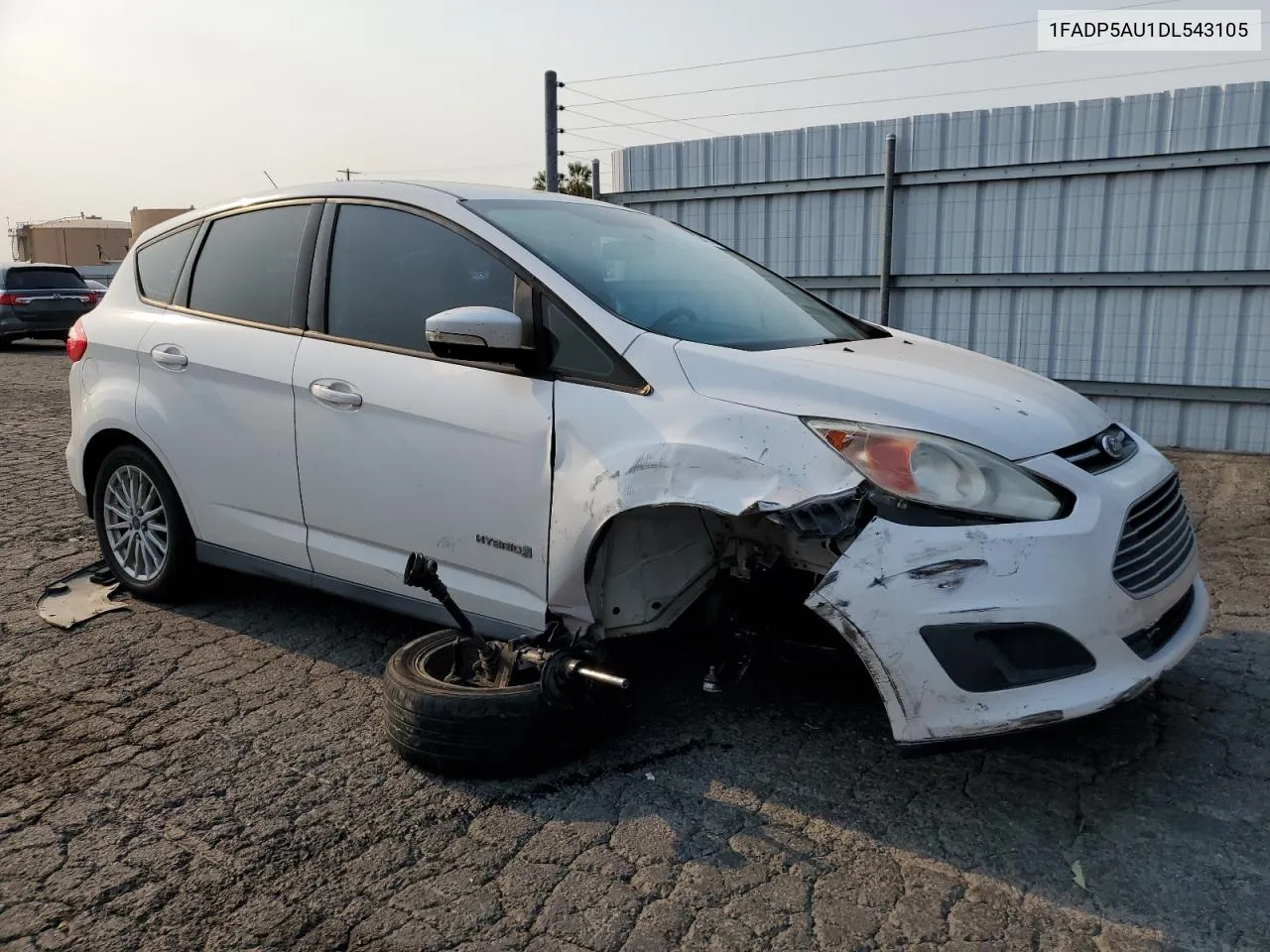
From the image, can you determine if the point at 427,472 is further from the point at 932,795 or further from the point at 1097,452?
the point at 1097,452

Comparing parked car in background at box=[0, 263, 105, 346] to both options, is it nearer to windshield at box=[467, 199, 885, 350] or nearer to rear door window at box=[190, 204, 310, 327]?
rear door window at box=[190, 204, 310, 327]

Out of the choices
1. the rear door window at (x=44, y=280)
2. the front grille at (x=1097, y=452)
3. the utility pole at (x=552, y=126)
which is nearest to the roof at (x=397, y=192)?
the front grille at (x=1097, y=452)

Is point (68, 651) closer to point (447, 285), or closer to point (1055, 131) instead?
point (447, 285)

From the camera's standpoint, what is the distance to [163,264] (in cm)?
449

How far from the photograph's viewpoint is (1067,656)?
2588 mm

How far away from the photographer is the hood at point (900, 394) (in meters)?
2.73

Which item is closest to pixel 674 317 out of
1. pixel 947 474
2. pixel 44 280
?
pixel 947 474

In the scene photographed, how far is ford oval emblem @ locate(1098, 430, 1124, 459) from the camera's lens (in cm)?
295

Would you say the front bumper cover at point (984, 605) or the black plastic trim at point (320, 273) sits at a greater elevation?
the black plastic trim at point (320, 273)

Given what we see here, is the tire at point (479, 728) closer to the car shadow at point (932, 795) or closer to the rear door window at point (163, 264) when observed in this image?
the car shadow at point (932, 795)

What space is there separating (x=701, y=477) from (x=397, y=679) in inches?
45.4

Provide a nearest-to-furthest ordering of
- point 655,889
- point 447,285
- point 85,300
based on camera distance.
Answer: point 655,889, point 447,285, point 85,300

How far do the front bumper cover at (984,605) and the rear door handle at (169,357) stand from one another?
2.82m

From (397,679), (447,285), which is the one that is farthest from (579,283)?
(397,679)
